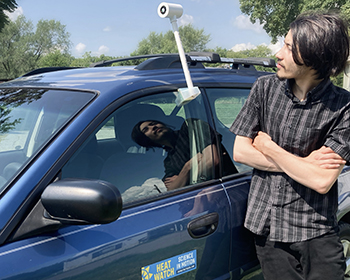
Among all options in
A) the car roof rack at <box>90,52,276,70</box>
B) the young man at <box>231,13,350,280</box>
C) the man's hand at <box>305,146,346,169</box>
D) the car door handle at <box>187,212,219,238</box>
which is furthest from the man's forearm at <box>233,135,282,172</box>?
the car roof rack at <box>90,52,276,70</box>

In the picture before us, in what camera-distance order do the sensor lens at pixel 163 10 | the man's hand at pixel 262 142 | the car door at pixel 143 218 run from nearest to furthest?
1. the car door at pixel 143 218
2. the man's hand at pixel 262 142
3. the sensor lens at pixel 163 10

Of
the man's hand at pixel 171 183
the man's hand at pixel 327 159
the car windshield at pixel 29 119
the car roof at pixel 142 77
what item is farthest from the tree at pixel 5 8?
the man's hand at pixel 327 159

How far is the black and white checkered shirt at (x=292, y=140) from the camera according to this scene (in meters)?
1.73

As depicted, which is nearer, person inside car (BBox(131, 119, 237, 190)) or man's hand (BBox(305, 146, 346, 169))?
man's hand (BBox(305, 146, 346, 169))

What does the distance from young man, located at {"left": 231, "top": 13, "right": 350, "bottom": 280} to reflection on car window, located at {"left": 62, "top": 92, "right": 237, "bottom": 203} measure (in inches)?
8.4

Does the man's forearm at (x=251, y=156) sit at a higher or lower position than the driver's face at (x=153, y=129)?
lower

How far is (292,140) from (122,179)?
847mm

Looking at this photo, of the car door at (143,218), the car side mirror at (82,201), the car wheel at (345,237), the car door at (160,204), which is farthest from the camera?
the car wheel at (345,237)

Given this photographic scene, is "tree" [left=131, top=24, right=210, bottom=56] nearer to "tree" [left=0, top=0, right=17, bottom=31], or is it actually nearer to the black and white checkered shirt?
"tree" [left=0, top=0, right=17, bottom=31]

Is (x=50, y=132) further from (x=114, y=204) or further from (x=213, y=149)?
(x=213, y=149)

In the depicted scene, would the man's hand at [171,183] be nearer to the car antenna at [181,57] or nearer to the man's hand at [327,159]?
the car antenna at [181,57]

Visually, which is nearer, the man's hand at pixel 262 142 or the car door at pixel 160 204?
the car door at pixel 160 204

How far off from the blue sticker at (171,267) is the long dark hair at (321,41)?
3.43 ft

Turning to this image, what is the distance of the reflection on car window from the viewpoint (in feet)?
5.38
